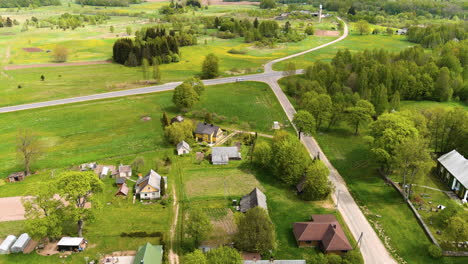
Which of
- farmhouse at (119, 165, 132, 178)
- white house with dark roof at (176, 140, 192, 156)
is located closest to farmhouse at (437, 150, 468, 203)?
white house with dark roof at (176, 140, 192, 156)

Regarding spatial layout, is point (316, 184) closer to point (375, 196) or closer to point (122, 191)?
point (375, 196)

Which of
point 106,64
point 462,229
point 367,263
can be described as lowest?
point 367,263

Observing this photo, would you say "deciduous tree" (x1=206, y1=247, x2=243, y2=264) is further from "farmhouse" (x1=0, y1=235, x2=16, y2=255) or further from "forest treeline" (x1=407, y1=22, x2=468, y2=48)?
"forest treeline" (x1=407, y1=22, x2=468, y2=48)

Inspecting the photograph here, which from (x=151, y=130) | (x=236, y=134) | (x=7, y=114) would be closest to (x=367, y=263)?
(x=236, y=134)

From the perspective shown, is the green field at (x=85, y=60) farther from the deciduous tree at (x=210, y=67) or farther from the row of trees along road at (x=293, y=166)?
the row of trees along road at (x=293, y=166)

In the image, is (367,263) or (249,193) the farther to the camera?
(249,193)

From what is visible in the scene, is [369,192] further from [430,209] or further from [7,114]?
[7,114]

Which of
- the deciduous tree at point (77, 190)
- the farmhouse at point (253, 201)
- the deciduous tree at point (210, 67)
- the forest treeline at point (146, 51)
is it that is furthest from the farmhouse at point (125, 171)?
the forest treeline at point (146, 51)

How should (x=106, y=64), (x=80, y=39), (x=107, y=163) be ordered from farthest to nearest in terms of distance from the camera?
(x=80, y=39) < (x=106, y=64) < (x=107, y=163)
